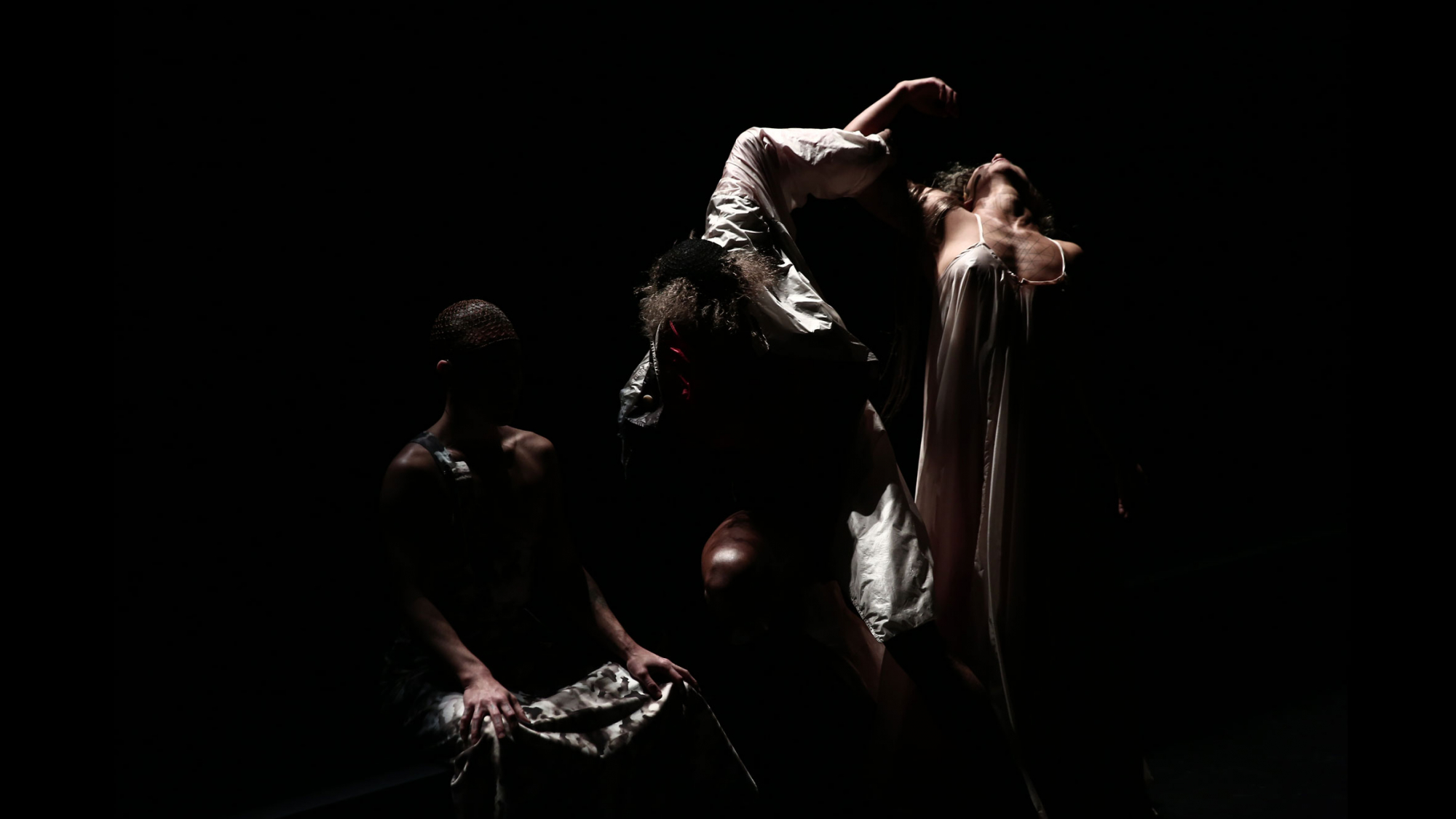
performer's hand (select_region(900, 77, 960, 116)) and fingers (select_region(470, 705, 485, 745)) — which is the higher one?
performer's hand (select_region(900, 77, 960, 116))

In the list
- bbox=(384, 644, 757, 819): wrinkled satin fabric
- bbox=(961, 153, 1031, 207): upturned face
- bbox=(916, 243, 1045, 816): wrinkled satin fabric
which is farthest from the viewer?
bbox=(961, 153, 1031, 207): upturned face

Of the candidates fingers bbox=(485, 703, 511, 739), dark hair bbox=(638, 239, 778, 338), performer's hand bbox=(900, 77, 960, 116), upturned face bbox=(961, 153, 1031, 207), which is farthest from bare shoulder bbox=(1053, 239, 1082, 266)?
fingers bbox=(485, 703, 511, 739)

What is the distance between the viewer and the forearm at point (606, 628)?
2.17 meters

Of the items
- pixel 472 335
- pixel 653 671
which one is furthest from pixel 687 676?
pixel 472 335

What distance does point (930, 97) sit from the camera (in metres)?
2.58

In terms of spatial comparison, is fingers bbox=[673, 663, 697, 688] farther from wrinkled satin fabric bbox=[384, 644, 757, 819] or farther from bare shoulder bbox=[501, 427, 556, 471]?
bare shoulder bbox=[501, 427, 556, 471]

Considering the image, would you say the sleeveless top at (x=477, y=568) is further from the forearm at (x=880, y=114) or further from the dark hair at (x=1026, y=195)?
the dark hair at (x=1026, y=195)

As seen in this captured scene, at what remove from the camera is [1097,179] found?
12.7ft

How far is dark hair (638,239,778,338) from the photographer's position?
2.14 metres

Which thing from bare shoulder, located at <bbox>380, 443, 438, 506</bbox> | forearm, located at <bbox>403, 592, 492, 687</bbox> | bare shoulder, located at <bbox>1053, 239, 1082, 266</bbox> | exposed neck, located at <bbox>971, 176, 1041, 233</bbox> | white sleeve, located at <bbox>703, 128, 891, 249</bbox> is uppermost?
white sleeve, located at <bbox>703, 128, 891, 249</bbox>

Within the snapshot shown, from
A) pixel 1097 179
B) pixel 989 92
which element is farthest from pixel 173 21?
pixel 1097 179

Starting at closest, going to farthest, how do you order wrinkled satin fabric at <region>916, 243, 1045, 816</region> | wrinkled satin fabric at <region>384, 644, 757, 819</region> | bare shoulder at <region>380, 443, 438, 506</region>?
wrinkled satin fabric at <region>384, 644, 757, 819</region> → bare shoulder at <region>380, 443, 438, 506</region> → wrinkled satin fabric at <region>916, 243, 1045, 816</region>

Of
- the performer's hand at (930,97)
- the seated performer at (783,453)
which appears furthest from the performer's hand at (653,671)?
the performer's hand at (930,97)

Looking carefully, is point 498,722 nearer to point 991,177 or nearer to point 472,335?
point 472,335
